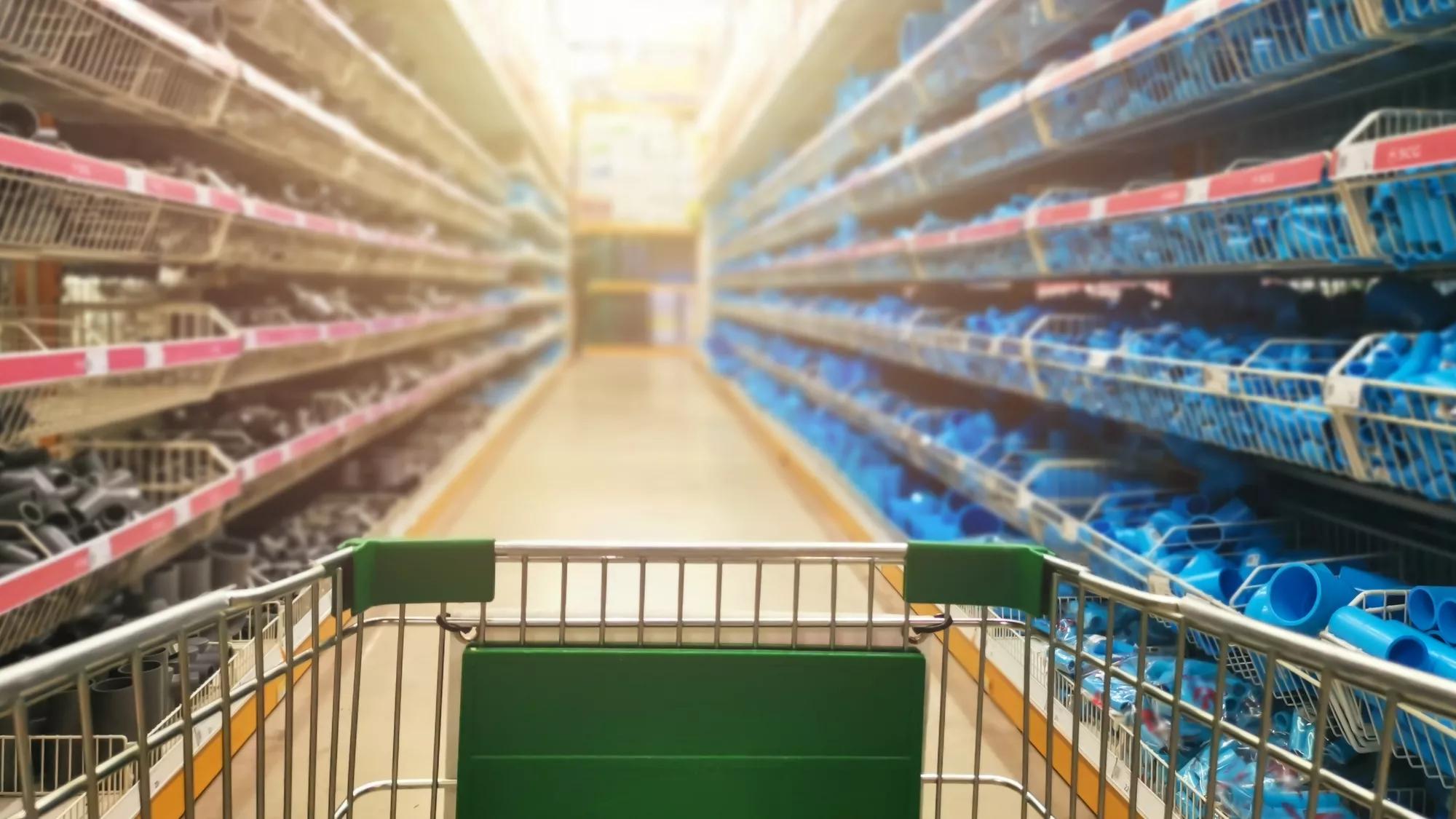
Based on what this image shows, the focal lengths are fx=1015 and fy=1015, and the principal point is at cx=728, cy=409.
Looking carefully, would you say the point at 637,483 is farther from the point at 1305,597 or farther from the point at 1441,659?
the point at 1441,659

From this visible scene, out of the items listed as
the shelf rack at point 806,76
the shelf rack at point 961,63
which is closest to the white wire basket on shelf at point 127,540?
the shelf rack at point 961,63

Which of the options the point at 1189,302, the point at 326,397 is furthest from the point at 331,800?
the point at 326,397

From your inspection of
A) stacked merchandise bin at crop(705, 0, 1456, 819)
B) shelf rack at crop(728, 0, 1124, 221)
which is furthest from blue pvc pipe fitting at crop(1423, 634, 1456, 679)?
shelf rack at crop(728, 0, 1124, 221)

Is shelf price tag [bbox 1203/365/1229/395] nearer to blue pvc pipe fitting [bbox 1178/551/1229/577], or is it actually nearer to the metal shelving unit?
blue pvc pipe fitting [bbox 1178/551/1229/577]

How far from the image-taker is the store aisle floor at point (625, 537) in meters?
1.78

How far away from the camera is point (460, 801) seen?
1.22 metres

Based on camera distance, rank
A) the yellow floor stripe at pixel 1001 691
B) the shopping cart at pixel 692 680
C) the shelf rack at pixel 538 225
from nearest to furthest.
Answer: the shopping cart at pixel 692 680 < the yellow floor stripe at pixel 1001 691 < the shelf rack at pixel 538 225

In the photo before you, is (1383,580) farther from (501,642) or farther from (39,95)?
(39,95)

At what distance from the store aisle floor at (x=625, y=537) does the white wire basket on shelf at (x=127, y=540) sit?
44cm

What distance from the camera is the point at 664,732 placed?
1.24 metres

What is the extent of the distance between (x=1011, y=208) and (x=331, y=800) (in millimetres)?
2445

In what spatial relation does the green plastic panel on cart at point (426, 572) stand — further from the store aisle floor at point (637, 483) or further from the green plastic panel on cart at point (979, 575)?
the store aisle floor at point (637, 483)

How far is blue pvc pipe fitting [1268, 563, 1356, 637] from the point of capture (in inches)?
58.4

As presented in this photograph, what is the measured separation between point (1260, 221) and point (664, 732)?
1.35 meters
